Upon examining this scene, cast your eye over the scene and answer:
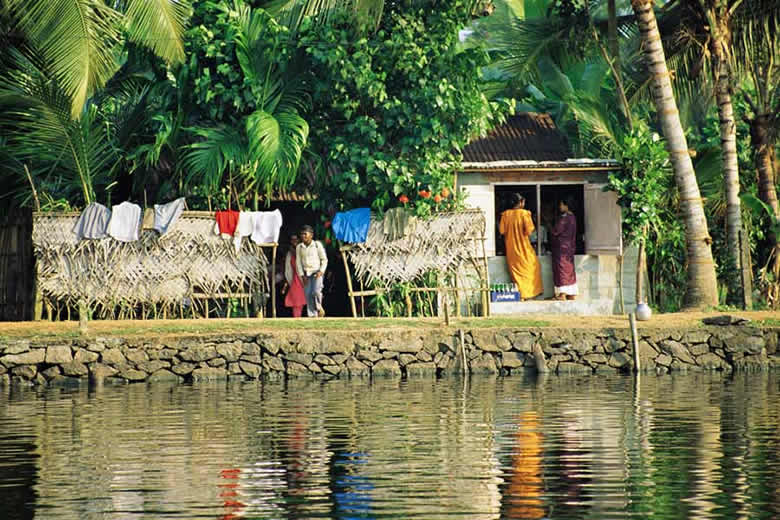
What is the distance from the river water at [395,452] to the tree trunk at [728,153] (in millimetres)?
4854

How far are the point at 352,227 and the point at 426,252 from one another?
3.52 ft

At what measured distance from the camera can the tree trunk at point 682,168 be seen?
59.1ft

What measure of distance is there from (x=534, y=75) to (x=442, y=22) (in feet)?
14.3

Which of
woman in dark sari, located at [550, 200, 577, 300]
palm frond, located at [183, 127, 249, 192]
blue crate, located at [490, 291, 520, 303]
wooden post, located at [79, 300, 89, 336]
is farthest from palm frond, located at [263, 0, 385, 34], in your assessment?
wooden post, located at [79, 300, 89, 336]

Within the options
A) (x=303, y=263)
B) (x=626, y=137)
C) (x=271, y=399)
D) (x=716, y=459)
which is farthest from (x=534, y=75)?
(x=716, y=459)

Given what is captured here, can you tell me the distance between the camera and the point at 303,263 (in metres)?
18.2

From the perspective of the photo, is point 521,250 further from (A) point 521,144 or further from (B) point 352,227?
(A) point 521,144

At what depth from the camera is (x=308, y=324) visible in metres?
16.6

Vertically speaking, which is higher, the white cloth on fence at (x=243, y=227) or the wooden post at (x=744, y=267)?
the white cloth on fence at (x=243, y=227)

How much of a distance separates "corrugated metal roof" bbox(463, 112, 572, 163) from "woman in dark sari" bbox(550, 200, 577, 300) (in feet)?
6.42

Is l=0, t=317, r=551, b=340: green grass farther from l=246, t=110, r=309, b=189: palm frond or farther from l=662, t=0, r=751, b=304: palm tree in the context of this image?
l=662, t=0, r=751, b=304: palm tree

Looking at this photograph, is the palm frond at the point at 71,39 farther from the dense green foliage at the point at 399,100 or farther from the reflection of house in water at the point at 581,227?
the reflection of house in water at the point at 581,227

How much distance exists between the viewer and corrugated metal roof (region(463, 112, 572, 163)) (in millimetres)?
20672

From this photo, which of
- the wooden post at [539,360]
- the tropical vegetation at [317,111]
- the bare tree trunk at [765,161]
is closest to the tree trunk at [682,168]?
the tropical vegetation at [317,111]
